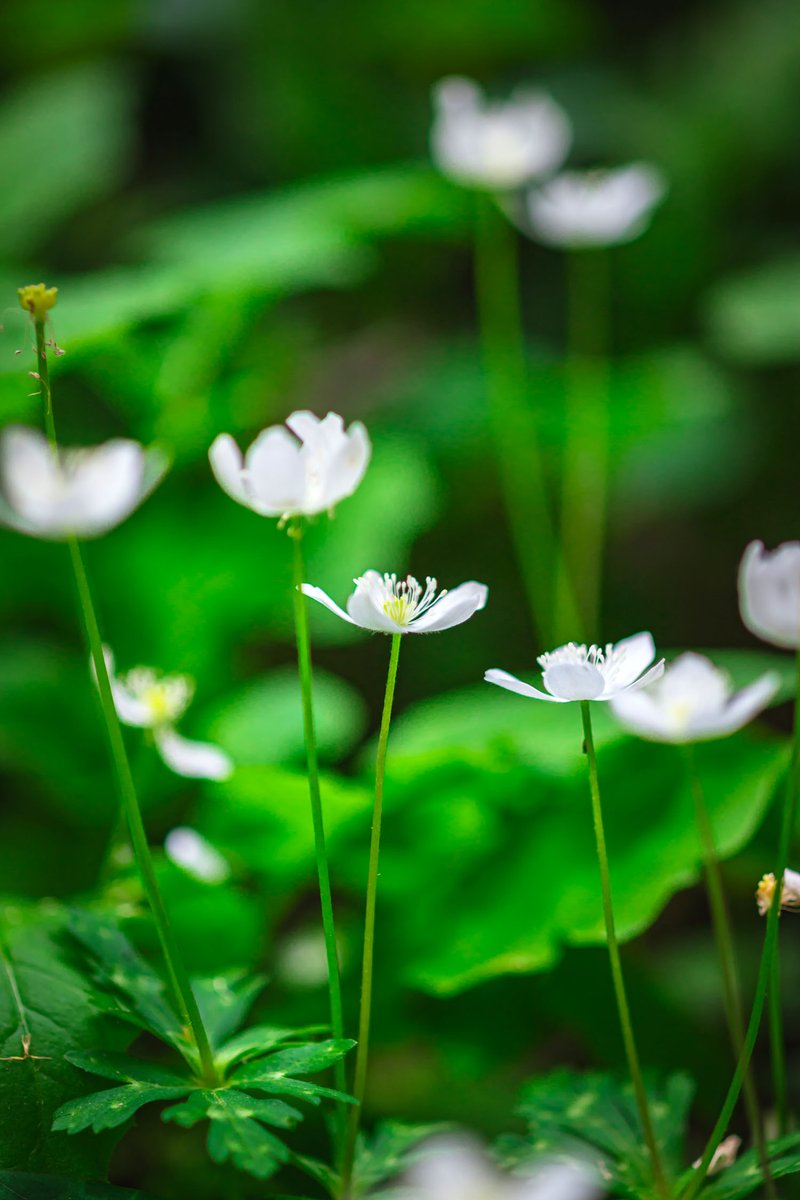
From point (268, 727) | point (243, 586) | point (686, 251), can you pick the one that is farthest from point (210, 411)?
point (686, 251)

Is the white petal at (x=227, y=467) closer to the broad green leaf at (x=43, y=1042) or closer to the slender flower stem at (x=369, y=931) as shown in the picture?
the slender flower stem at (x=369, y=931)

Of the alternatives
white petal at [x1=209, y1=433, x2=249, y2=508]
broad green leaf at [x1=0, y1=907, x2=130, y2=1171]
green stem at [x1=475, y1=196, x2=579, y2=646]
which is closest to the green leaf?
broad green leaf at [x1=0, y1=907, x2=130, y2=1171]

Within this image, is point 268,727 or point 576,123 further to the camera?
point 576,123

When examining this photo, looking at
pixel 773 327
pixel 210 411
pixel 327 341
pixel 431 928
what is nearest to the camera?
pixel 431 928

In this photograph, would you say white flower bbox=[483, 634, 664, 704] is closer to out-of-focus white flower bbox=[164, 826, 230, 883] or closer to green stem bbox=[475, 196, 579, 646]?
out-of-focus white flower bbox=[164, 826, 230, 883]

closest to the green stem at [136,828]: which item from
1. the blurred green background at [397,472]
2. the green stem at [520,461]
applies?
the blurred green background at [397,472]

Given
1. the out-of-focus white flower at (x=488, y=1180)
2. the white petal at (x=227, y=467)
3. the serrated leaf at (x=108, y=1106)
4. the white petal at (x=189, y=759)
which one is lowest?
the out-of-focus white flower at (x=488, y=1180)

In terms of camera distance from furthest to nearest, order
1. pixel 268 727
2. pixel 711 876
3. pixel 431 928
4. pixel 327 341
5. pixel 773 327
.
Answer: pixel 327 341, pixel 773 327, pixel 268 727, pixel 431 928, pixel 711 876

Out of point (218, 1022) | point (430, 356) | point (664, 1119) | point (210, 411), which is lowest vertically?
point (664, 1119)

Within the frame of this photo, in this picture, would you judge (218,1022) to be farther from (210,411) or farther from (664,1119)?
(210,411)
